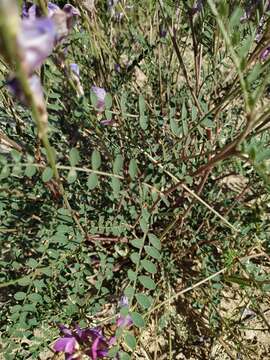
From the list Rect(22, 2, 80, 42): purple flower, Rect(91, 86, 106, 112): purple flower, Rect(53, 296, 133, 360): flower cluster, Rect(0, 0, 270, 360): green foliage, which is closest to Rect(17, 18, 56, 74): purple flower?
Rect(22, 2, 80, 42): purple flower

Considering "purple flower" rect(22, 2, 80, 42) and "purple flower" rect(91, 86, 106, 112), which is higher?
"purple flower" rect(22, 2, 80, 42)

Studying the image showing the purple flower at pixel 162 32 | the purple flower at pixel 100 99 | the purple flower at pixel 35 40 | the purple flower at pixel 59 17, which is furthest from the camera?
the purple flower at pixel 162 32

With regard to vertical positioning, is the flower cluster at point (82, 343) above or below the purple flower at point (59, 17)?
below

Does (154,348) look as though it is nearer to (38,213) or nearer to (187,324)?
(187,324)

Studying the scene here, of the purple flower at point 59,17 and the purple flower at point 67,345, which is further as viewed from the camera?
the purple flower at point 67,345

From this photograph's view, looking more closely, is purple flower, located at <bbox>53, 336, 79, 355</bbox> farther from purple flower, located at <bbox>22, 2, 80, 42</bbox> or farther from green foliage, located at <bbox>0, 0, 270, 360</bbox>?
purple flower, located at <bbox>22, 2, 80, 42</bbox>

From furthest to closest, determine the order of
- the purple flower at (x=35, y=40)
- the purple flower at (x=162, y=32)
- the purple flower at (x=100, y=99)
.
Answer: the purple flower at (x=162, y=32)
the purple flower at (x=100, y=99)
the purple flower at (x=35, y=40)

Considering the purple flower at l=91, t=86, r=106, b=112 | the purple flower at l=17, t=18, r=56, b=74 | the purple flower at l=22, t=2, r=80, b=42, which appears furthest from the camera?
the purple flower at l=91, t=86, r=106, b=112

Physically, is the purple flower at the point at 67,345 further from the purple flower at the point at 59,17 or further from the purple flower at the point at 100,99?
the purple flower at the point at 59,17

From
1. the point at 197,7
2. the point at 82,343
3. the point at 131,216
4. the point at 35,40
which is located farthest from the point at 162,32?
the point at 35,40

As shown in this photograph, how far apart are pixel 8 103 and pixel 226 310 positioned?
97 centimetres

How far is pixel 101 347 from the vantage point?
1.04 m

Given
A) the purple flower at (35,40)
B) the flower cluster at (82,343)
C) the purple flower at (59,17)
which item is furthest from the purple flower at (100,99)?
the purple flower at (35,40)

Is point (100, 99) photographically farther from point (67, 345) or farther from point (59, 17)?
point (67, 345)
